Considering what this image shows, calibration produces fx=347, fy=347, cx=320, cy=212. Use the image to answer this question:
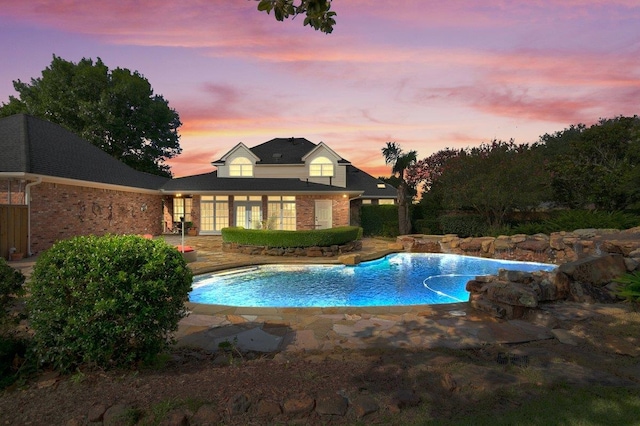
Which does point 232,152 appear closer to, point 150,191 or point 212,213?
point 212,213

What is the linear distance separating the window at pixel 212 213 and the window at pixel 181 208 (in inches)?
41.3

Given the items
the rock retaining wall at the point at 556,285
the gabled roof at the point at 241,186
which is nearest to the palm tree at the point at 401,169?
the gabled roof at the point at 241,186

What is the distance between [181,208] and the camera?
2488cm

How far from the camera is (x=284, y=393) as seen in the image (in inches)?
125

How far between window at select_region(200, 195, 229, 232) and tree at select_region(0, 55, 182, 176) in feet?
48.1

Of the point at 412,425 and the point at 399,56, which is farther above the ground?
the point at 399,56

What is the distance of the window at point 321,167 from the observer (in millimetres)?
27219

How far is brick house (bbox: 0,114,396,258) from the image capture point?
14102 mm

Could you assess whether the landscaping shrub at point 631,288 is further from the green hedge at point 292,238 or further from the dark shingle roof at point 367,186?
the dark shingle roof at point 367,186

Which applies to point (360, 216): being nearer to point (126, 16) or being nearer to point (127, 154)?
point (126, 16)

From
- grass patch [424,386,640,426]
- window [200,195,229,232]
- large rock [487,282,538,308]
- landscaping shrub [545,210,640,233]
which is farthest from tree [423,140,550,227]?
grass patch [424,386,640,426]

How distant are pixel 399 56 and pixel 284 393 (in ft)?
39.6

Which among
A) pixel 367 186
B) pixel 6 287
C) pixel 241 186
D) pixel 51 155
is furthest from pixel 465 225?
pixel 51 155

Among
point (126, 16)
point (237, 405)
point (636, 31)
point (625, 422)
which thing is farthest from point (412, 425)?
point (636, 31)
